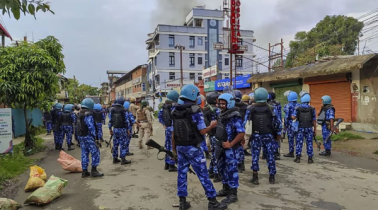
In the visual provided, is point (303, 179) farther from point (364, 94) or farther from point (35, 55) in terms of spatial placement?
point (35, 55)

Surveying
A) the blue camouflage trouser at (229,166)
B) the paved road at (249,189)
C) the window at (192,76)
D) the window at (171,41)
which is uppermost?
the window at (171,41)

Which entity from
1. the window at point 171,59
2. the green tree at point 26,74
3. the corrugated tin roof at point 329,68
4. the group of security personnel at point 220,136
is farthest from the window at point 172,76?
the group of security personnel at point 220,136

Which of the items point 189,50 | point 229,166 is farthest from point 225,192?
point 189,50

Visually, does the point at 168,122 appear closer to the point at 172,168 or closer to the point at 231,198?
the point at 172,168

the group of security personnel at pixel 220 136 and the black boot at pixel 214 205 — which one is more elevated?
the group of security personnel at pixel 220 136

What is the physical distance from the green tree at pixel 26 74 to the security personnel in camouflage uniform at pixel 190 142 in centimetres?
639

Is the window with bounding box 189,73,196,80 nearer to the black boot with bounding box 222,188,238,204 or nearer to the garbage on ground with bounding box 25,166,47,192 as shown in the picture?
the garbage on ground with bounding box 25,166,47,192

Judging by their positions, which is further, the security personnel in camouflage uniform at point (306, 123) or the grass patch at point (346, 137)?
the grass patch at point (346, 137)

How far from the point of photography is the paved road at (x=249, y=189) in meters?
4.52

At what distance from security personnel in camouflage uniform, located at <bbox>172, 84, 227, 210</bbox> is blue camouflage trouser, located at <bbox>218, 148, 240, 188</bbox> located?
1.61 ft

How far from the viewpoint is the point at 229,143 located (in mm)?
4605

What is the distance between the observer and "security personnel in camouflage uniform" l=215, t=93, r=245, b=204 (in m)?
4.63

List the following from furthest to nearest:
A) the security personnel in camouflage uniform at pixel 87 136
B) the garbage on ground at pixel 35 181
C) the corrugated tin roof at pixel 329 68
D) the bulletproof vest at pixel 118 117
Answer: the corrugated tin roof at pixel 329 68
the bulletproof vest at pixel 118 117
the security personnel in camouflage uniform at pixel 87 136
the garbage on ground at pixel 35 181

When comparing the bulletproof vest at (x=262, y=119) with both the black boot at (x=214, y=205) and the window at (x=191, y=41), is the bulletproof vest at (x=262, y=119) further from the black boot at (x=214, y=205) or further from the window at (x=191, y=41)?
the window at (x=191, y=41)
